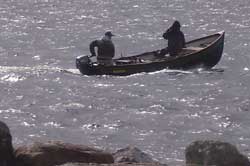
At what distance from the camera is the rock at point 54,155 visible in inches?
430

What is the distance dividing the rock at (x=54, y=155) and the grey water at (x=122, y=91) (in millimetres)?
5099

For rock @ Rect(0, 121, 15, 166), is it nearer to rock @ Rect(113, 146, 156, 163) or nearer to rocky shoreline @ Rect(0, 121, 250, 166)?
rocky shoreline @ Rect(0, 121, 250, 166)

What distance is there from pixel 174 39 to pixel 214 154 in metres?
18.4

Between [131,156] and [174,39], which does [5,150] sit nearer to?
[131,156]

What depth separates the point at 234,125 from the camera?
69.3 ft

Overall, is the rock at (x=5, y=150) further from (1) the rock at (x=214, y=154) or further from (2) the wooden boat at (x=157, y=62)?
(2) the wooden boat at (x=157, y=62)

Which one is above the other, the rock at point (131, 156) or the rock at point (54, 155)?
the rock at point (54, 155)

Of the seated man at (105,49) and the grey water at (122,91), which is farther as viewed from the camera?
the seated man at (105,49)

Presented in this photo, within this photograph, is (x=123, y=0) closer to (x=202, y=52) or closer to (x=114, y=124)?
(x=202, y=52)

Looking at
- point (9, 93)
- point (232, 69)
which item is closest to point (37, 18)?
point (232, 69)

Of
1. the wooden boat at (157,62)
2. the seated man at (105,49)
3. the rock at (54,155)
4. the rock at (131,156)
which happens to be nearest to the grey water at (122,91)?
the wooden boat at (157,62)

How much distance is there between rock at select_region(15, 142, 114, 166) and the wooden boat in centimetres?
1740

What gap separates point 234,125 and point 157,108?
3.10 metres

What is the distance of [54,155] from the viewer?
36.0 feet
